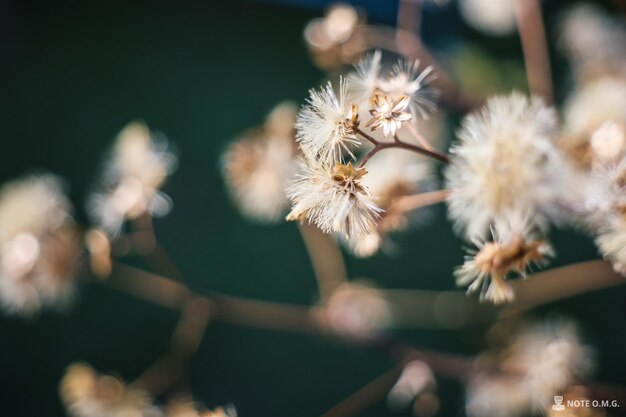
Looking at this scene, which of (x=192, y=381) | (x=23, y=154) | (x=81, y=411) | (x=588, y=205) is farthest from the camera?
(x=23, y=154)

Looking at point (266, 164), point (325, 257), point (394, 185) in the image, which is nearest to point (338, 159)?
point (394, 185)

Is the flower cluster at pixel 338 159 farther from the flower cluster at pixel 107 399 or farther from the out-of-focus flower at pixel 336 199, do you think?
the flower cluster at pixel 107 399

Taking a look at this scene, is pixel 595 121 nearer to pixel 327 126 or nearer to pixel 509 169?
pixel 509 169

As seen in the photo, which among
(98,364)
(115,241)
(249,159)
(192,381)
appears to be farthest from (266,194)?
(98,364)

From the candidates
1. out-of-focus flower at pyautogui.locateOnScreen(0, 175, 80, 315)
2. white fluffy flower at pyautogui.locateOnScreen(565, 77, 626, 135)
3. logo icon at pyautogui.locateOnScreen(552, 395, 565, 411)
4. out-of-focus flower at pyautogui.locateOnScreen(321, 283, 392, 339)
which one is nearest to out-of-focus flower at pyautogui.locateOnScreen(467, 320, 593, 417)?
logo icon at pyautogui.locateOnScreen(552, 395, 565, 411)

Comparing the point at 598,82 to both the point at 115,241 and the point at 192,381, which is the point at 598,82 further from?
the point at 192,381

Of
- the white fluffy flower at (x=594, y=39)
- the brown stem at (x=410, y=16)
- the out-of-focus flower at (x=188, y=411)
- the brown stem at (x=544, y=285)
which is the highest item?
the white fluffy flower at (x=594, y=39)

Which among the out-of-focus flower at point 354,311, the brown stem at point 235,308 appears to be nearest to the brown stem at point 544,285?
the out-of-focus flower at point 354,311
